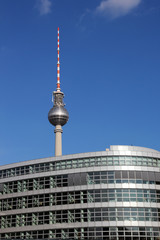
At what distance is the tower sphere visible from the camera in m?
105

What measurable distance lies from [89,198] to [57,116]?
42.6 meters

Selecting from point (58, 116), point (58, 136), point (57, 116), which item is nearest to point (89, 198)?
point (58, 136)

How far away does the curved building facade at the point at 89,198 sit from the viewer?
63344mm

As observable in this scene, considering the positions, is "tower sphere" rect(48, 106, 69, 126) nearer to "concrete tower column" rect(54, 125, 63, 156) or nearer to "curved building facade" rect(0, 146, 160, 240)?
"concrete tower column" rect(54, 125, 63, 156)

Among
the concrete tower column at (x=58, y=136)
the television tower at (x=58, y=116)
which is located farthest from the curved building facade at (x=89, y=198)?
the television tower at (x=58, y=116)

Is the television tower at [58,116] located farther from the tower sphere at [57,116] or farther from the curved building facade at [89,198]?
the curved building facade at [89,198]

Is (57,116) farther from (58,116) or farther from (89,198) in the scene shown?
(89,198)

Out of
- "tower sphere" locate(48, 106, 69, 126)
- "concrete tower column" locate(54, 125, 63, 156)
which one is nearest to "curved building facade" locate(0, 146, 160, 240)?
"concrete tower column" locate(54, 125, 63, 156)

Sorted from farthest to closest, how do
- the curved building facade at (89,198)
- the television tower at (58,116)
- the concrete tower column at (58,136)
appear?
the television tower at (58,116), the concrete tower column at (58,136), the curved building facade at (89,198)

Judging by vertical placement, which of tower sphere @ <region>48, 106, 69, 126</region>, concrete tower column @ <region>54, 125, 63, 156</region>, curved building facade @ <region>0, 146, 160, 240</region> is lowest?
curved building facade @ <region>0, 146, 160, 240</region>

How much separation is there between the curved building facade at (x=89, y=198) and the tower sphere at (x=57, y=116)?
32.7 m

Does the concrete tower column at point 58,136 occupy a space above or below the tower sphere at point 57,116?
below

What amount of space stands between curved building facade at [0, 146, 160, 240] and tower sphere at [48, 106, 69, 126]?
32.7m

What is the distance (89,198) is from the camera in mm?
65500
